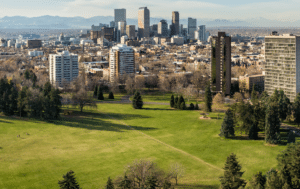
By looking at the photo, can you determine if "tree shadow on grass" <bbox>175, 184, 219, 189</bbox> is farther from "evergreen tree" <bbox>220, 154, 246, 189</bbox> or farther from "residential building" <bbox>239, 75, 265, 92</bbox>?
"residential building" <bbox>239, 75, 265, 92</bbox>

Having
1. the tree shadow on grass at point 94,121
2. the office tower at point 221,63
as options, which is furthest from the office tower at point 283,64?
the tree shadow on grass at point 94,121

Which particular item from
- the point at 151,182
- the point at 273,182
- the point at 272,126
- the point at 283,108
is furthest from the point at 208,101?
the point at 151,182

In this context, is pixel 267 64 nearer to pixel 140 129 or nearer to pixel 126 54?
pixel 140 129

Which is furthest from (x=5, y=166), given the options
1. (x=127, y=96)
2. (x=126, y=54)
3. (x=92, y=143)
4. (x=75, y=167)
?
(x=126, y=54)

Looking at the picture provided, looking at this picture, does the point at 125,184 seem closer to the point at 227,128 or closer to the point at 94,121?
the point at 227,128

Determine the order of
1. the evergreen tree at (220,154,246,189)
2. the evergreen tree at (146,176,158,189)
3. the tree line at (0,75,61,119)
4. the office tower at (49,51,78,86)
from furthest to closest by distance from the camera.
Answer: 1. the office tower at (49,51,78,86)
2. the tree line at (0,75,61,119)
3. the evergreen tree at (220,154,246,189)
4. the evergreen tree at (146,176,158,189)

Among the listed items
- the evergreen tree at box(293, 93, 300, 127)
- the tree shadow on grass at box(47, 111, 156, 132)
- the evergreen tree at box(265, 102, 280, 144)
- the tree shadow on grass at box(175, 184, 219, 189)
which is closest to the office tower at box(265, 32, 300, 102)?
the evergreen tree at box(293, 93, 300, 127)
